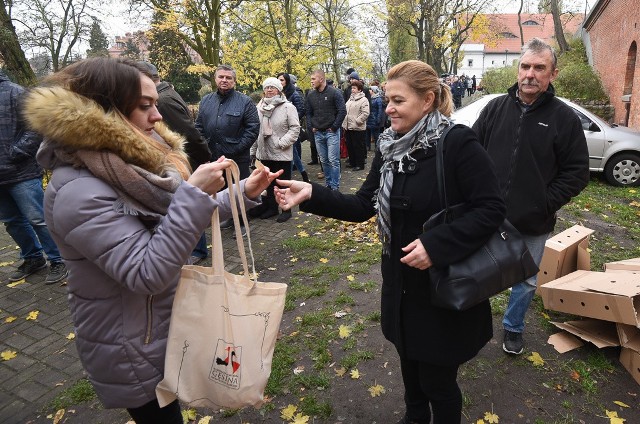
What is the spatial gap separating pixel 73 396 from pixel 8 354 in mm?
1078

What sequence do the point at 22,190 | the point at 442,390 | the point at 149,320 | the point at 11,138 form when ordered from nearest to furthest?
the point at 149,320 < the point at 442,390 < the point at 11,138 < the point at 22,190

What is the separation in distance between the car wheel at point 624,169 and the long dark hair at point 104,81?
8649 millimetres

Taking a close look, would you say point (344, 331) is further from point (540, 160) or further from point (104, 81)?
point (104, 81)

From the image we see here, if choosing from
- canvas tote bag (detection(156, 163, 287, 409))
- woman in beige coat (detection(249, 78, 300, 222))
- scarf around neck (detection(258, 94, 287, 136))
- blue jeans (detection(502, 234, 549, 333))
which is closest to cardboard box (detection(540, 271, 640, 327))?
blue jeans (detection(502, 234, 549, 333))

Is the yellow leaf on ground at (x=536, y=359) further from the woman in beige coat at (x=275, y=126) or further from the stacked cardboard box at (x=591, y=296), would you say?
the woman in beige coat at (x=275, y=126)

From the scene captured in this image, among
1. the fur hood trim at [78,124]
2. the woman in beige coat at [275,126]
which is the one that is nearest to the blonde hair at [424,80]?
the fur hood trim at [78,124]

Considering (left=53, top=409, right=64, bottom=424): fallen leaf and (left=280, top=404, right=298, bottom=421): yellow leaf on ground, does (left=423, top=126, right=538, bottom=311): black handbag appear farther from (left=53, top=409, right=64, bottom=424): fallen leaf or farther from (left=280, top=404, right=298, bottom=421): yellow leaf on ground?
(left=53, top=409, right=64, bottom=424): fallen leaf

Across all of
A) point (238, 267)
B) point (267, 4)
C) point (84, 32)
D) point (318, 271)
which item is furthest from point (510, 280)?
point (84, 32)

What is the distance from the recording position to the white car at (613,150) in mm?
7438

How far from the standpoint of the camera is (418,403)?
94.2 inches

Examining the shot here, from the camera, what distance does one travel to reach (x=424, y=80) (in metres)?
1.88

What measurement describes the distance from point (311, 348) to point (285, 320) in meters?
0.54

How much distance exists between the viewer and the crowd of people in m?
1.39

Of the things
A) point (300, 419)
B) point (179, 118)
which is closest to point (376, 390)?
point (300, 419)
